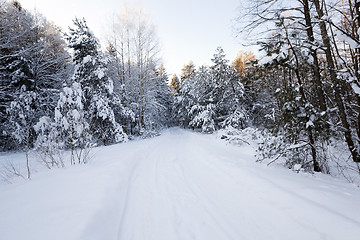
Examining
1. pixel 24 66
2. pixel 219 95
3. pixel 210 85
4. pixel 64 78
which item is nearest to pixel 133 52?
pixel 64 78

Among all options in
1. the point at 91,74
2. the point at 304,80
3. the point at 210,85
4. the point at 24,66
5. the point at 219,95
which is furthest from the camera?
the point at 210,85

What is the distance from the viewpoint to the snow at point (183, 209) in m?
1.76

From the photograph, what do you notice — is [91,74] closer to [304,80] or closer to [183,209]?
[183,209]

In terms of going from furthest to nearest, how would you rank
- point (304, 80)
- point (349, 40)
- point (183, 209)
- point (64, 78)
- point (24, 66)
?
point (64, 78) → point (24, 66) → point (304, 80) → point (183, 209) → point (349, 40)

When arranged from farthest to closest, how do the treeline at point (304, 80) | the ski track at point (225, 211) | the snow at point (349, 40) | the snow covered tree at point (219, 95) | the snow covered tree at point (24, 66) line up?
the snow covered tree at point (219, 95)
the snow covered tree at point (24, 66)
the treeline at point (304, 80)
the ski track at point (225, 211)
the snow at point (349, 40)

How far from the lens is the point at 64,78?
451 inches

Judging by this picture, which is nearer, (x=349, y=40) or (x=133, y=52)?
(x=349, y=40)

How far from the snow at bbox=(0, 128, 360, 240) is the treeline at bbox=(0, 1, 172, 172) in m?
3.00

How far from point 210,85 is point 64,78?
1333cm

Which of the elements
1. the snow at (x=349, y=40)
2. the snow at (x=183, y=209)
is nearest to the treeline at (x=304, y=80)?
the snow at (x=183, y=209)

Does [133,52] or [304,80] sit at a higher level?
[133,52]

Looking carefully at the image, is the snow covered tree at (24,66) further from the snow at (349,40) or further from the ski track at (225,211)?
the snow at (349,40)

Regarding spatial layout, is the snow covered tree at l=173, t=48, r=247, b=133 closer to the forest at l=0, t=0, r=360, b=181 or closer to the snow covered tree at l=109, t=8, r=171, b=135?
the forest at l=0, t=0, r=360, b=181

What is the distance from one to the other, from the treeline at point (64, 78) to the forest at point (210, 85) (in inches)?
2.6
